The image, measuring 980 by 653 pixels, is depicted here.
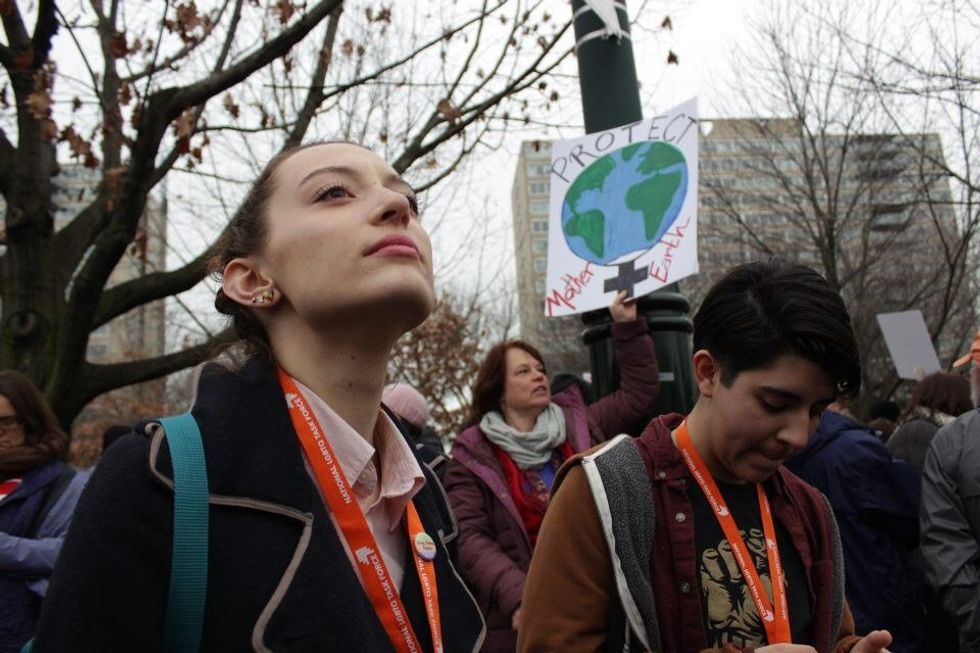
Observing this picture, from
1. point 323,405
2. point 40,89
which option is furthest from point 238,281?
point 40,89

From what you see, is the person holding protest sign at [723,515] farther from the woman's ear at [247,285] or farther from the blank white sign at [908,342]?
the blank white sign at [908,342]

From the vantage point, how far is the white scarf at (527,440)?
396cm

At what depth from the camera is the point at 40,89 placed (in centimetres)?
545

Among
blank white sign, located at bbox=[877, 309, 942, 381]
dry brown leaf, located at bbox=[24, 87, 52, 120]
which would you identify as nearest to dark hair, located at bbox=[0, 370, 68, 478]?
dry brown leaf, located at bbox=[24, 87, 52, 120]

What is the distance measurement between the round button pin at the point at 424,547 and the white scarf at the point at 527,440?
91.1 inches

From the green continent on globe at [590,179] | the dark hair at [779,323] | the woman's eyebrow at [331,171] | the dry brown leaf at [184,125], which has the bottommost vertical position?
the dark hair at [779,323]

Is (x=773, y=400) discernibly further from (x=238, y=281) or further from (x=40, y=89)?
(x=40, y=89)

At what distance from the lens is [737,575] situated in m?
1.92

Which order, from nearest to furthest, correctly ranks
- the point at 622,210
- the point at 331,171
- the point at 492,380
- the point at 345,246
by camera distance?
the point at 345,246 → the point at 331,171 → the point at 622,210 → the point at 492,380

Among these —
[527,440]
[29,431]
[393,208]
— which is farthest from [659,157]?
[29,431]

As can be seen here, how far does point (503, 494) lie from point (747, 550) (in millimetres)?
1943

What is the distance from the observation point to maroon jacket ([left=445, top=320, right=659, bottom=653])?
359 centimetres

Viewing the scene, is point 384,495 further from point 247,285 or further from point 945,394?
point 945,394

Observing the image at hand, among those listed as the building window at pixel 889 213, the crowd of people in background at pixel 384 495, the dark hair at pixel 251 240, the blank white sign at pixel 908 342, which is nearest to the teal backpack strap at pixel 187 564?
the crowd of people in background at pixel 384 495
